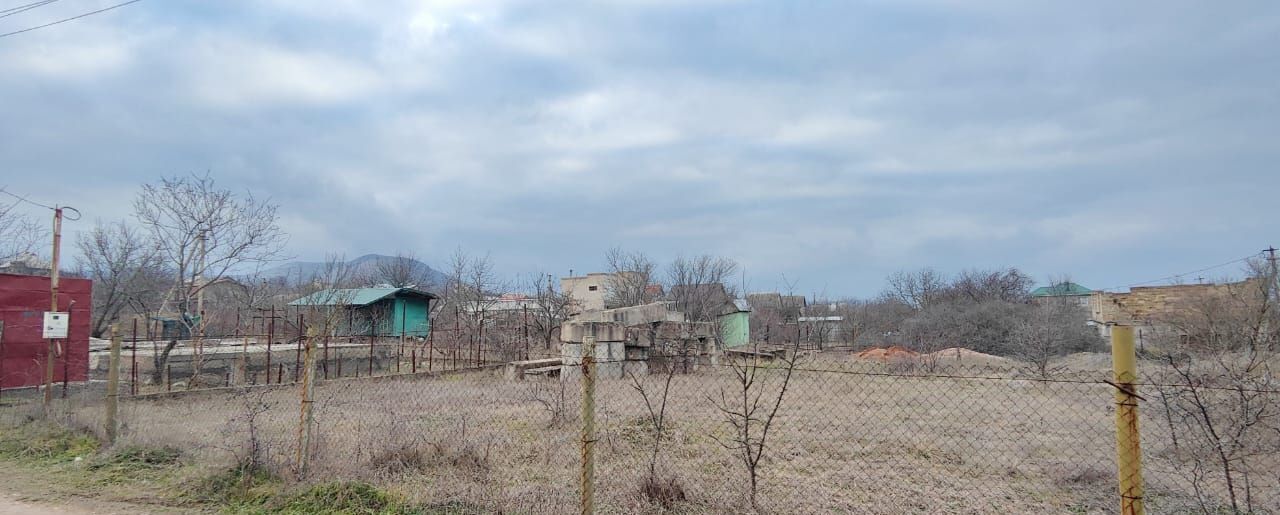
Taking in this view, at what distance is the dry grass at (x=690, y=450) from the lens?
570 centimetres

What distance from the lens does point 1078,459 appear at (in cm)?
774

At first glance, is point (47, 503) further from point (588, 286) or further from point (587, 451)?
point (588, 286)

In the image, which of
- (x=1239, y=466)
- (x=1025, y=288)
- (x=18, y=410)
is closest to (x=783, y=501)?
(x=1239, y=466)

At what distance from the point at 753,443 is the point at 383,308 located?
29470 millimetres

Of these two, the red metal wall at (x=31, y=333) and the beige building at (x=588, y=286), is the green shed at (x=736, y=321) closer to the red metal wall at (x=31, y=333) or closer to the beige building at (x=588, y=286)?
the beige building at (x=588, y=286)

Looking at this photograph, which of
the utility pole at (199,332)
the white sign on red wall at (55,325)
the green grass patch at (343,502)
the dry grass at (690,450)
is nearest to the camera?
the green grass patch at (343,502)

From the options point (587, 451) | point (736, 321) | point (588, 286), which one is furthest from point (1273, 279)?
point (588, 286)

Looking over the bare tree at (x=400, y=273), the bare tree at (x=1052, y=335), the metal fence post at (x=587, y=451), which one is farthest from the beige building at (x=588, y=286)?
the metal fence post at (x=587, y=451)

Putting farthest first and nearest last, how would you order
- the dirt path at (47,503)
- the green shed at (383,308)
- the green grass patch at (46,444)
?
the green shed at (383,308) → the green grass patch at (46,444) → the dirt path at (47,503)

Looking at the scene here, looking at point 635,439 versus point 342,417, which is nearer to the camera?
point 635,439

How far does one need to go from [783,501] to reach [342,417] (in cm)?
706

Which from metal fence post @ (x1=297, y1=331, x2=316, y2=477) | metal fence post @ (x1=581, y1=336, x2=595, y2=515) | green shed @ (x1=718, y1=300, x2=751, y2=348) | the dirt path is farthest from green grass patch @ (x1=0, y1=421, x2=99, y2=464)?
green shed @ (x1=718, y1=300, x2=751, y2=348)

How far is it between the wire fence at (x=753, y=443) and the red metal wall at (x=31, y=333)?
1624 millimetres

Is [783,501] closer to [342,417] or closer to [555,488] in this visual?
[555,488]
